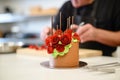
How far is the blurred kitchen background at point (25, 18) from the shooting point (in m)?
3.71

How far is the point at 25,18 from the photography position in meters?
4.00

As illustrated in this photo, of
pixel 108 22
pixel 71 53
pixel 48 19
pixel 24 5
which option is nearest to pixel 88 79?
pixel 71 53

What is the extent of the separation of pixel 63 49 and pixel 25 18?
10.2 ft

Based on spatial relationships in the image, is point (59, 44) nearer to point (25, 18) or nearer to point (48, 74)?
point (48, 74)

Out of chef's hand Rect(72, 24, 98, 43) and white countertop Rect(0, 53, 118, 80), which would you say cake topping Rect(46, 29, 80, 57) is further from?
chef's hand Rect(72, 24, 98, 43)

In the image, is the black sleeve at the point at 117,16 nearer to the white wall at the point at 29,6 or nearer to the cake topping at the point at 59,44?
the cake topping at the point at 59,44

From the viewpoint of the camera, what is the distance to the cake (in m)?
0.95

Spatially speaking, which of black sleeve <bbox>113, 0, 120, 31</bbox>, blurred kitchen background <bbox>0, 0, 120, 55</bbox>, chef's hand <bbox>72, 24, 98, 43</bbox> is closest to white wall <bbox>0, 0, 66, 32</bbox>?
blurred kitchen background <bbox>0, 0, 120, 55</bbox>

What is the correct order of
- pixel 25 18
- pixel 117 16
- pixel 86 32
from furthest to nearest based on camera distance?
pixel 25 18
pixel 117 16
pixel 86 32

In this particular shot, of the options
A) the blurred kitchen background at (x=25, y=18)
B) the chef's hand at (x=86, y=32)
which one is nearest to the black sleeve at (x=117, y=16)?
the chef's hand at (x=86, y=32)

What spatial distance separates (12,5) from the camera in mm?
4211

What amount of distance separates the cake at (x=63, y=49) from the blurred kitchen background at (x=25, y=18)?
256 centimetres

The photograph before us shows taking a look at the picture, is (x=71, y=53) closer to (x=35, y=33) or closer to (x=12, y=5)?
(x=35, y=33)

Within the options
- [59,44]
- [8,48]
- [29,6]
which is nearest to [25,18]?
[29,6]
